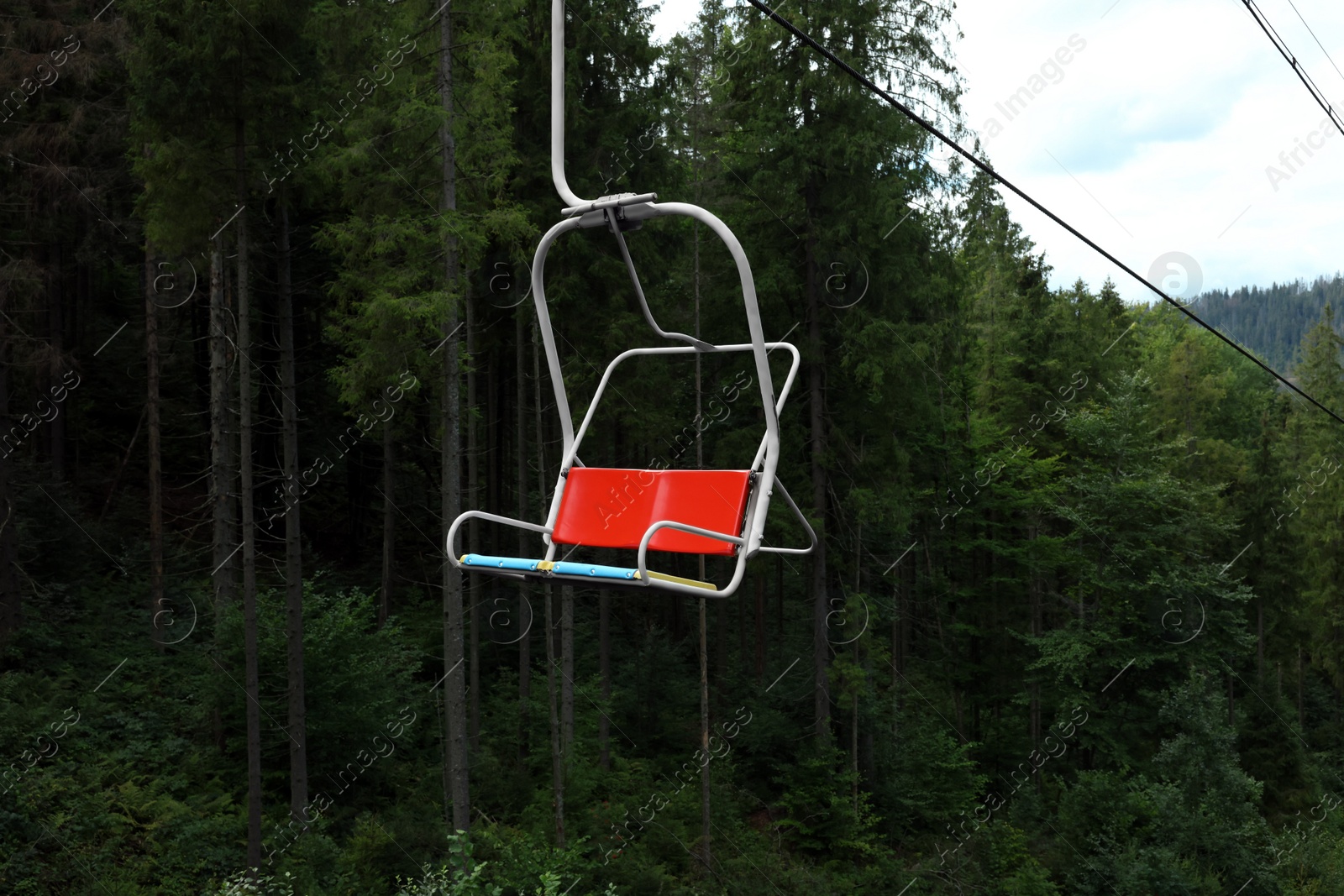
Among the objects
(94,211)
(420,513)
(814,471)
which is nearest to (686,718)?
(814,471)

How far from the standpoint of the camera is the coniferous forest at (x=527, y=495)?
444 inches


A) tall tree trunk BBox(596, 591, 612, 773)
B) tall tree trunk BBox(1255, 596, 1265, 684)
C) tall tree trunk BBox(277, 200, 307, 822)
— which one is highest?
tall tree trunk BBox(277, 200, 307, 822)

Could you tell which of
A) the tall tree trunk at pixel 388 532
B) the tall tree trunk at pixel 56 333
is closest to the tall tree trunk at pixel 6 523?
the tall tree trunk at pixel 56 333

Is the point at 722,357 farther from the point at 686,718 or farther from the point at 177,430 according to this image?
the point at 177,430

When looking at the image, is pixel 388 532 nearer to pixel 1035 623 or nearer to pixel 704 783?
pixel 704 783

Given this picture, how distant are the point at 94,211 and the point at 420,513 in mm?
10069

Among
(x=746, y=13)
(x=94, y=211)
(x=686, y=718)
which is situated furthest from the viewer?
(x=686, y=718)

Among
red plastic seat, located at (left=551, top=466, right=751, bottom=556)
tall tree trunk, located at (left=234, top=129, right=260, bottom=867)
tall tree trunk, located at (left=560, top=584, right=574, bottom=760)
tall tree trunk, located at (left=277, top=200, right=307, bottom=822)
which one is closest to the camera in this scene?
red plastic seat, located at (left=551, top=466, right=751, bottom=556)

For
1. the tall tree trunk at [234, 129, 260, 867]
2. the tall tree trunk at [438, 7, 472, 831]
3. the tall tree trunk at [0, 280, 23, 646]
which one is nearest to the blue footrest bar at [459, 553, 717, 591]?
the tall tree trunk at [438, 7, 472, 831]

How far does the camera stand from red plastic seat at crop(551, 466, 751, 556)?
3.97 m

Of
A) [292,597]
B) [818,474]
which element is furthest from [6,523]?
[818,474]

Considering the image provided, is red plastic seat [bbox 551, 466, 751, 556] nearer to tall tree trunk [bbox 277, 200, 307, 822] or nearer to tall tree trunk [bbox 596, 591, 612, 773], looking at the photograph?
tall tree trunk [bbox 277, 200, 307, 822]

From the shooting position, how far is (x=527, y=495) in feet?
57.2

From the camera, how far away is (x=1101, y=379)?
2597 centimetres
